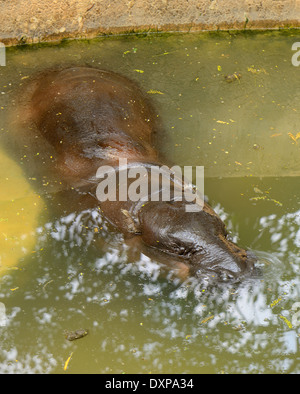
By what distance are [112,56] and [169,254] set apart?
414 cm

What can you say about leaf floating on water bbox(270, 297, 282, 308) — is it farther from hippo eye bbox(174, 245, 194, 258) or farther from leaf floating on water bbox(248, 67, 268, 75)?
leaf floating on water bbox(248, 67, 268, 75)

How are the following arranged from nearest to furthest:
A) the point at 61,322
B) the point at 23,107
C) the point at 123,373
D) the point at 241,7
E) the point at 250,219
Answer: the point at 123,373
the point at 61,322
the point at 250,219
the point at 23,107
the point at 241,7

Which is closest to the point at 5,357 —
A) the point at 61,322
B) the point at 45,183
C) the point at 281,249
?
the point at 61,322

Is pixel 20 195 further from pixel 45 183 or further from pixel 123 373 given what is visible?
pixel 123 373

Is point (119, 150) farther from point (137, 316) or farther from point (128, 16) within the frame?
point (128, 16)

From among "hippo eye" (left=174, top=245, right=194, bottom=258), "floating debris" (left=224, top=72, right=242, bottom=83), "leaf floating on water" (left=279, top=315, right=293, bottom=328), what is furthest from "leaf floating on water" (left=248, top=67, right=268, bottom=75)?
"leaf floating on water" (left=279, top=315, right=293, bottom=328)

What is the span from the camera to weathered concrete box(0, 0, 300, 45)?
8.41 meters

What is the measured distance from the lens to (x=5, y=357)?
4.71m

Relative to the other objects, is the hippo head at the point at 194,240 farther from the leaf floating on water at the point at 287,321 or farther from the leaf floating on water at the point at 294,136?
the leaf floating on water at the point at 294,136

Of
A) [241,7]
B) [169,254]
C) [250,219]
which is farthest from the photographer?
[241,7]

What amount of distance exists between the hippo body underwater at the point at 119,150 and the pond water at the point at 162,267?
0.18m

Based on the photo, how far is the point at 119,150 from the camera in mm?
6414

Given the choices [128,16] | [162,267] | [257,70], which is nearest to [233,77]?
[257,70]

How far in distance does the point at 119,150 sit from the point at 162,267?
5.28 ft
